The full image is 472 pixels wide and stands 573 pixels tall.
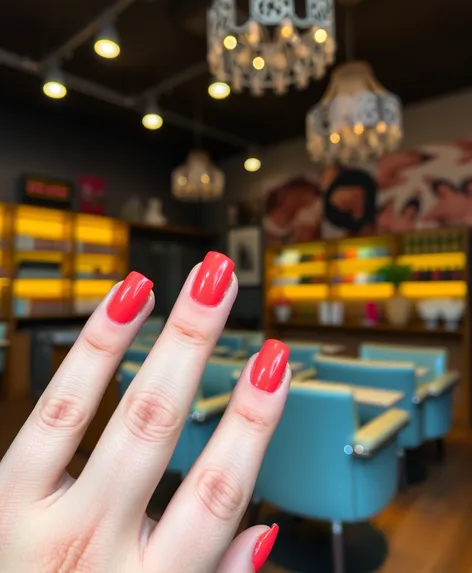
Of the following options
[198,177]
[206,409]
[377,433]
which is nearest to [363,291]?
[198,177]

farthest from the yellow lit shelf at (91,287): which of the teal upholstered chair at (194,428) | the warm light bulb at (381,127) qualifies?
the warm light bulb at (381,127)

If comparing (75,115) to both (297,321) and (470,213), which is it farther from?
(470,213)

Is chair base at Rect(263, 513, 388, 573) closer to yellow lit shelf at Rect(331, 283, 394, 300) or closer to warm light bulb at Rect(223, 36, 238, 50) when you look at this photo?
warm light bulb at Rect(223, 36, 238, 50)

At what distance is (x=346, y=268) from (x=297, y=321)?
2.93ft

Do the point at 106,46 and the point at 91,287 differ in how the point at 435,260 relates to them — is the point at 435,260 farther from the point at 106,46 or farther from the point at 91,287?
the point at 91,287

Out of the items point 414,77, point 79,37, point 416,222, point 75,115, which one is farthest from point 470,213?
point 75,115

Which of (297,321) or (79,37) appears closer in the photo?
(79,37)

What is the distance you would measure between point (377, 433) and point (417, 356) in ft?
5.47

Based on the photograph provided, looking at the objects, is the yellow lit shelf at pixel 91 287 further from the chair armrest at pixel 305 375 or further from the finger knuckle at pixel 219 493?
the finger knuckle at pixel 219 493

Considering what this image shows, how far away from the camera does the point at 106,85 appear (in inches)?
175

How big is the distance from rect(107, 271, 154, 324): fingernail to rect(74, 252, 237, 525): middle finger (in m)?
0.04

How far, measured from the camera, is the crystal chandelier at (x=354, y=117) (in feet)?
8.02

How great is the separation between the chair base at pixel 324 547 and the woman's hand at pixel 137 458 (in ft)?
4.85

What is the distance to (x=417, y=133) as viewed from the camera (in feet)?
15.8
